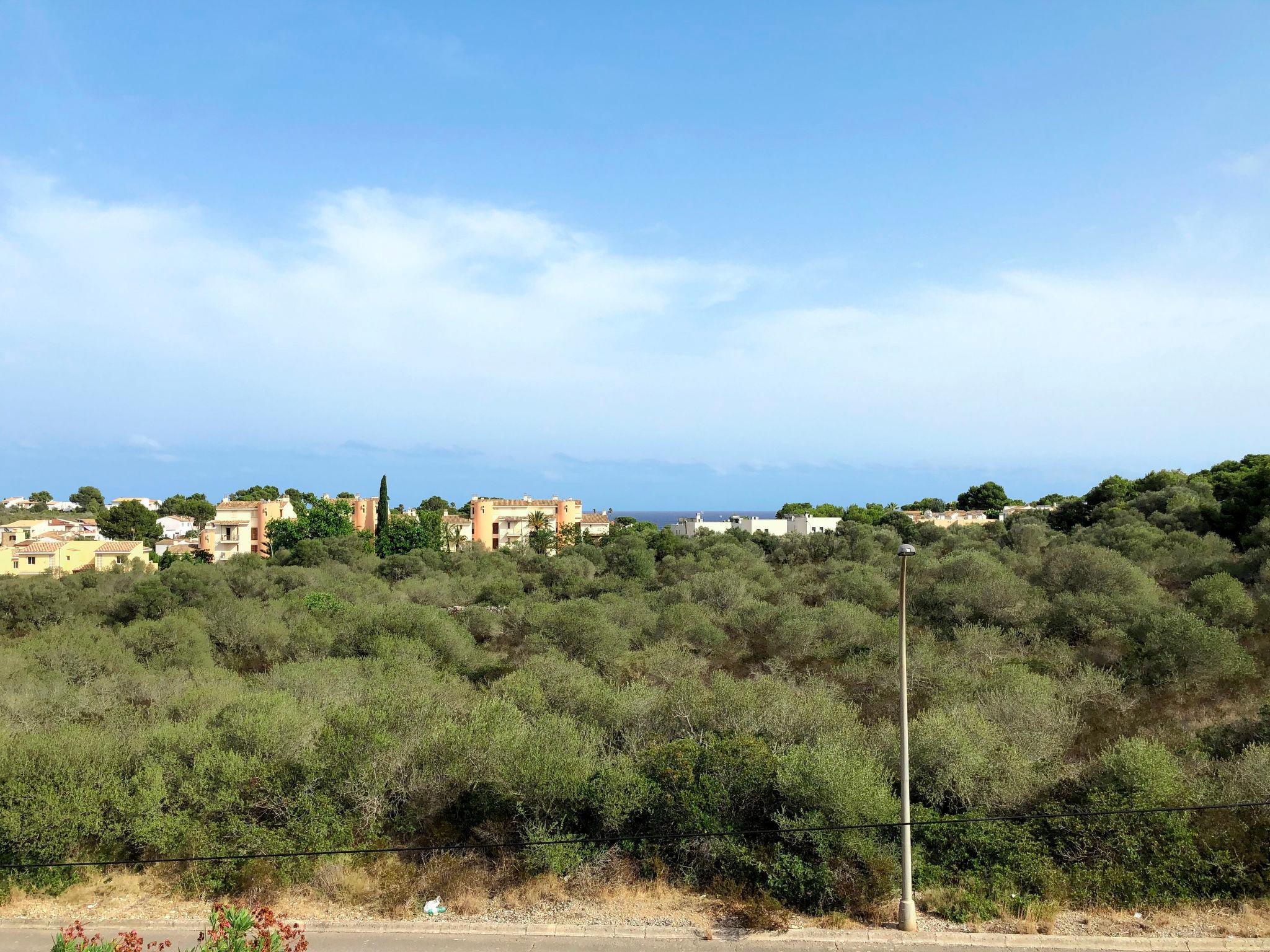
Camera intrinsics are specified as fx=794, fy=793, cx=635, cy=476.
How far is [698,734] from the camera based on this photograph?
51.9 feet

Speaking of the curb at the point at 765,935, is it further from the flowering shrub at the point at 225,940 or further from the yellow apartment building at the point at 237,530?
the yellow apartment building at the point at 237,530

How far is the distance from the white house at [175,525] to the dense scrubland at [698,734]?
6227cm

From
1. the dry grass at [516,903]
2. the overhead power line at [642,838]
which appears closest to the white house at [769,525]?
the overhead power line at [642,838]

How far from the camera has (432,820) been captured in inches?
549

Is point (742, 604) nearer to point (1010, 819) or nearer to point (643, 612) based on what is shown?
point (643, 612)

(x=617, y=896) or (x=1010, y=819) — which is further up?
(x=1010, y=819)

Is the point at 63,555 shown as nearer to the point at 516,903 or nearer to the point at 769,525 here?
the point at 769,525

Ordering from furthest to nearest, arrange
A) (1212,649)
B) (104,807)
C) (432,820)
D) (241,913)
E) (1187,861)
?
1. (1212,649)
2. (432,820)
3. (104,807)
4. (1187,861)
5. (241,913)

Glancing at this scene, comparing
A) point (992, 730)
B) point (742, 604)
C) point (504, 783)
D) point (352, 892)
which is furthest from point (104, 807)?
point (742, 604)

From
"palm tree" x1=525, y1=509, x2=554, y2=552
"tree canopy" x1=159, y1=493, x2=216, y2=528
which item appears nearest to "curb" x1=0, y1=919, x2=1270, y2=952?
"palm tree" x1=525, y1=509, x2=554, y2=552

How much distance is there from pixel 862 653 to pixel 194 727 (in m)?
17.0

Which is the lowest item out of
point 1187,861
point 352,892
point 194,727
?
point 352,892

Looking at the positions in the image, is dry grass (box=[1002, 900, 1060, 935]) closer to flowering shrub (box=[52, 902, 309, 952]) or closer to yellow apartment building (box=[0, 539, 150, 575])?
flowering shrub (box=[52, 902, 309, 952])

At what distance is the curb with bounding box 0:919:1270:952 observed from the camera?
10516mm
